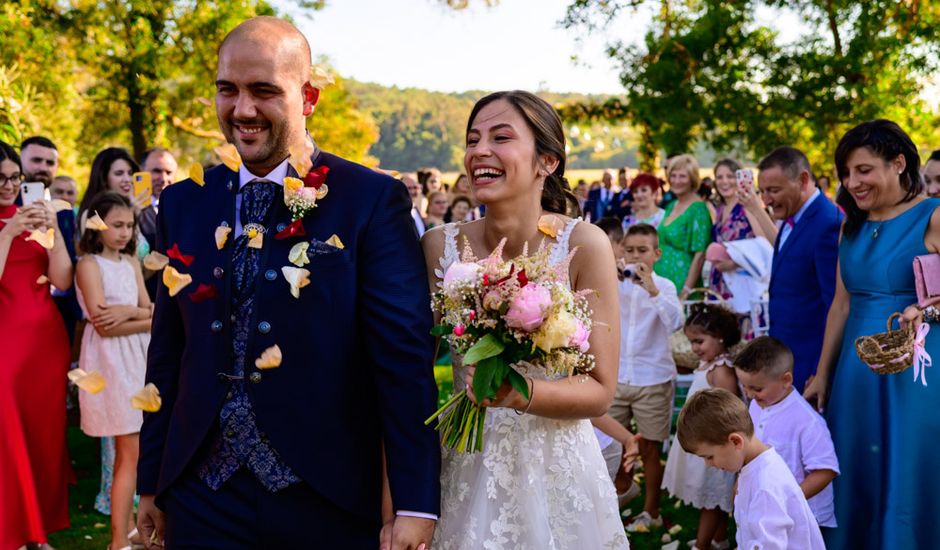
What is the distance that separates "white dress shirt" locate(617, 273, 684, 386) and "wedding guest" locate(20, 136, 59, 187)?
15.0 feet

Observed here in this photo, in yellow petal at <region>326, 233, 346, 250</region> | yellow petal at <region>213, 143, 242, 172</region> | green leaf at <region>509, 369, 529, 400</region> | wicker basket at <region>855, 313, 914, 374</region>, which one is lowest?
wicker basket at <region>855, 313, 914, 374</region>

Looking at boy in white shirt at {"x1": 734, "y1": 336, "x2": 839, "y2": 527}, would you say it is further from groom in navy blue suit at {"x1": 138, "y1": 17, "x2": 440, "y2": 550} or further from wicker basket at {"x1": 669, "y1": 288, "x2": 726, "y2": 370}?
groom in navy blue suit at {"x1": 138, "y1": 17, "x2": 440, "y2": 550}

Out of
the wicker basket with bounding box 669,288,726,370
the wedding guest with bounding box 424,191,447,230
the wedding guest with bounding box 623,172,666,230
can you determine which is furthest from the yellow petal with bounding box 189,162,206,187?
the wedding guest with bounding box 424,191,447,230

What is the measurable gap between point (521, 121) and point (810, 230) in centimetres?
324

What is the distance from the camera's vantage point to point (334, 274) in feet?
8.98

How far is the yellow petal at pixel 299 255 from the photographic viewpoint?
8.92ft

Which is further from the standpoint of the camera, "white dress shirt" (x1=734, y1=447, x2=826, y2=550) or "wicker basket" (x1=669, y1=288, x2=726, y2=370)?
"wicker basket" (x1=669, y1=288, x2=726, y2=370)

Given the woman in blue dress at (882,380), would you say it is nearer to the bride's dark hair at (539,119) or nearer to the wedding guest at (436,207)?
the bride's dark hair at (539,119)

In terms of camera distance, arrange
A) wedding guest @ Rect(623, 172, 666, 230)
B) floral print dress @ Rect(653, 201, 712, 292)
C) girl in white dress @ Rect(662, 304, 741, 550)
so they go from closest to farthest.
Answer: girl in white dress @ Rect(662, 304, 741, 550) < floral print dress @ Rect(653, 201, 712, 292) < wedding guest @ Rect(623, 172, 666, 230)

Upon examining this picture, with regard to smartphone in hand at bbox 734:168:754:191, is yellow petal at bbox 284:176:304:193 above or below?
below

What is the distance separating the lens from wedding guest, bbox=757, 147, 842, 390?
5.75 m

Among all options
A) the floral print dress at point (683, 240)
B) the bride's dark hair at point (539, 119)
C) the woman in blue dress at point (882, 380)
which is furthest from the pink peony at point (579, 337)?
the floral print dress at point (683, 240)

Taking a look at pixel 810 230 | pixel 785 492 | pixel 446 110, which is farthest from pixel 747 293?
pixel 446 110

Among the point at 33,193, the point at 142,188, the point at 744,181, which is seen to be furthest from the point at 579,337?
the point at 744,181
